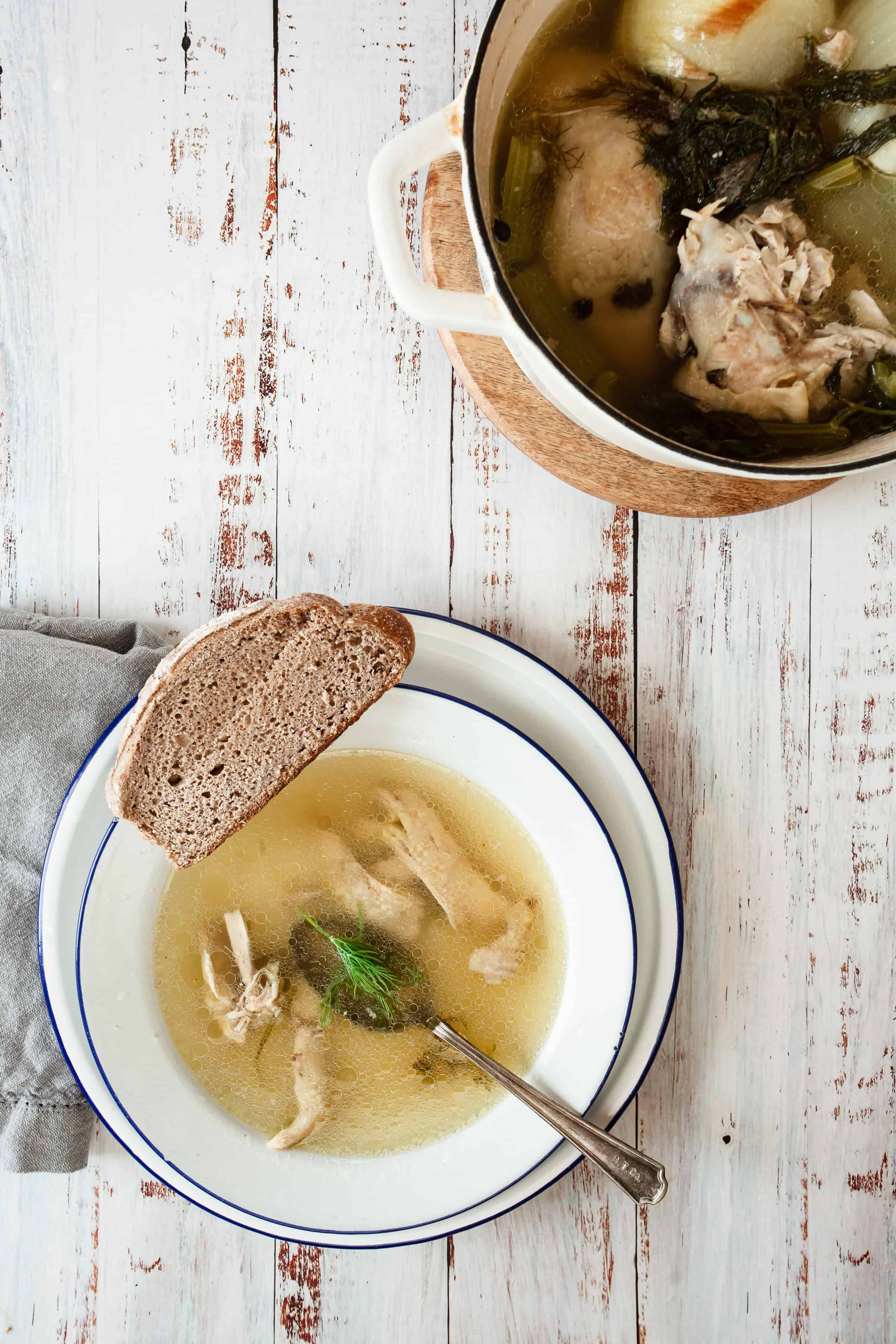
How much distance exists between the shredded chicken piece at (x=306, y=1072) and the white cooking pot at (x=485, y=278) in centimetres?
67

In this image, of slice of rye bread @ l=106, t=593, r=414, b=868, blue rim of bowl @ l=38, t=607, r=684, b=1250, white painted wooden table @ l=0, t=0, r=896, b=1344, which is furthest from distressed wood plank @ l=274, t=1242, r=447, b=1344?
slice of rye bread @ l=106, t=593, r=414, b=868

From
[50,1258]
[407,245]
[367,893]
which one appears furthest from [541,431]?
[50,1258]

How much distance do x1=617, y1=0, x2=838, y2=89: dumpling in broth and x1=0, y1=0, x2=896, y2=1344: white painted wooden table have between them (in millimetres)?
358

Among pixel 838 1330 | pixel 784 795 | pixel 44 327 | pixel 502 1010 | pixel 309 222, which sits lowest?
pixel 838 1330

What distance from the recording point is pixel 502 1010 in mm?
995

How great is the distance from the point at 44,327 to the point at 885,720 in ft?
3.44

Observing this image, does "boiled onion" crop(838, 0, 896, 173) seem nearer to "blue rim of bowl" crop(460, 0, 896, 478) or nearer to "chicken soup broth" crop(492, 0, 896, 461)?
"chicken soup broth" crop(492, 0, 896, 461)

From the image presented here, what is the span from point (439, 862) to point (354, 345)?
57cm

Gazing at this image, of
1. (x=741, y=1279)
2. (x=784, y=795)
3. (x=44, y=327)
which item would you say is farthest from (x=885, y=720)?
(x=44, y=327)

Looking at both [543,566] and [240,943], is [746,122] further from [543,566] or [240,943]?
[240,943]

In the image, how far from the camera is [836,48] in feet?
2.35

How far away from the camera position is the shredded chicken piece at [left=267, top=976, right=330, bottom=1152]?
3.19ft

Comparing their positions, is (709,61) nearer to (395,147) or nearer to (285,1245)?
(395,147)

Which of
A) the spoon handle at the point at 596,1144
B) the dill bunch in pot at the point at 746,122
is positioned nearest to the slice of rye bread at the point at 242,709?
the spoon handle at the point at 596,1144
